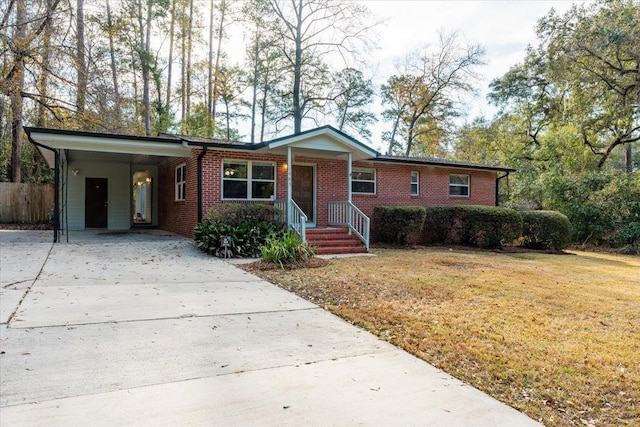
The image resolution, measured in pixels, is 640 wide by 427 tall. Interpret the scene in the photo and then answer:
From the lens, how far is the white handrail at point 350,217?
12078 millimetres

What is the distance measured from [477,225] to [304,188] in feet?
20.4

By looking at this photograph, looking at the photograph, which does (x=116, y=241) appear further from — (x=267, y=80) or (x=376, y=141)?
(x=376, y=141)

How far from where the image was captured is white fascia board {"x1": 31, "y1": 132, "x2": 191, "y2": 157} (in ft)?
32.6

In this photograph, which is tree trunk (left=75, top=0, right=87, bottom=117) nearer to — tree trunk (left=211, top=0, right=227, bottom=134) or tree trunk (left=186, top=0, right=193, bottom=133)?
tree trunk (left=186, top=0, right=193, bottom=133)

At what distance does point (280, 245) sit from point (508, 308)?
4.88 metres

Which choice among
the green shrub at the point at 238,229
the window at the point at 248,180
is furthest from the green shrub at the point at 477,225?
the green shrub at the point at 238,229

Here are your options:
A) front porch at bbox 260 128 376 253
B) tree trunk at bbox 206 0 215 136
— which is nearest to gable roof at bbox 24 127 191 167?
front porch at bbox 260 128 376 253

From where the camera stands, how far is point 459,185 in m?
16.9

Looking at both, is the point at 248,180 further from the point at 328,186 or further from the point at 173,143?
the point at 328,186

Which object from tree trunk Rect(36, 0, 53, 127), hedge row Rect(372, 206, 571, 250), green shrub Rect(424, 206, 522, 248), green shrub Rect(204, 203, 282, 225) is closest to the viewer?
green shrub Rect(204, 203, 282, 225)

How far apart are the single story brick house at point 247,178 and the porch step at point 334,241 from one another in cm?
22

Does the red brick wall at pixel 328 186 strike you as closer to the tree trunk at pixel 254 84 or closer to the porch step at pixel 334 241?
the porch step at pixel 334 241

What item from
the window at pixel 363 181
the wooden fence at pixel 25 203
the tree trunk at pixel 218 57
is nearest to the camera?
the window at pixel 363 181

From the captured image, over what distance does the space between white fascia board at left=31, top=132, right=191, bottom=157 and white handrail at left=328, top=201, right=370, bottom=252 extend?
200 inches
